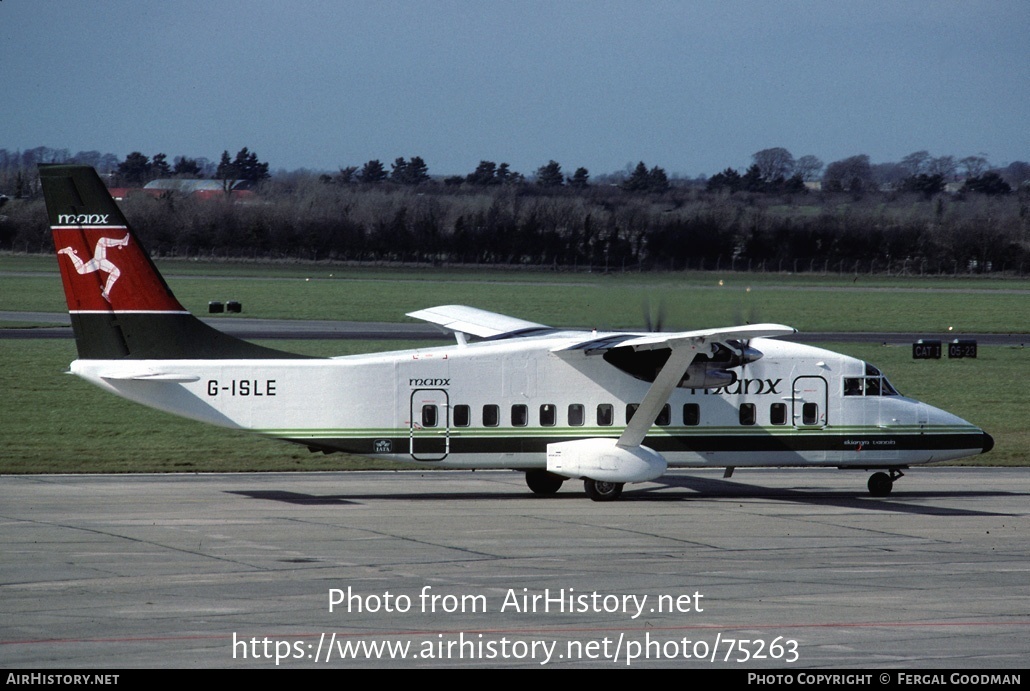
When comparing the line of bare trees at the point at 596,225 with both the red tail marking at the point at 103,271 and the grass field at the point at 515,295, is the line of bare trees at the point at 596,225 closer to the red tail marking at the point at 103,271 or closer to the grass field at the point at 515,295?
the grass field at the point at 515,295

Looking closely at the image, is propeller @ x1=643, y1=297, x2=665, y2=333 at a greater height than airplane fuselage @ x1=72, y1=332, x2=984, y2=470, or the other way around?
propeller @ x1=643, y1=297, x2=665, y2=333

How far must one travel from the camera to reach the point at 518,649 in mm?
14984

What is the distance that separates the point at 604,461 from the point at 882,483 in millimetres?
6577

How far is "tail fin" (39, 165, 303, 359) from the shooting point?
26.0m

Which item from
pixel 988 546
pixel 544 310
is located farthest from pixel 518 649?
pixel 544 310

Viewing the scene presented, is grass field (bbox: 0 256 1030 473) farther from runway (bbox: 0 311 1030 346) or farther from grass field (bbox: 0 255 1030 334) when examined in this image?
runway (bbox: 0 311 1030 346)

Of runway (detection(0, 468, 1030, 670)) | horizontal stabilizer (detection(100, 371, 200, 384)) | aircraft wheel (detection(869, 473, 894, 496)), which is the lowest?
aircraft wheel (detection(869, 473, 894, 496))

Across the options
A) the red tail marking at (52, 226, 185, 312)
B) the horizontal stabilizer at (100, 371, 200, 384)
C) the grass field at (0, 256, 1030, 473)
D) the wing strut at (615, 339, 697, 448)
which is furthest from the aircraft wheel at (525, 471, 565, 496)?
the red tail marking at (52, 226, 185, 312)

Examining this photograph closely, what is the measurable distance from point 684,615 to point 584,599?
156 cm

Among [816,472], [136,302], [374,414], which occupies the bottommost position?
[816,472]

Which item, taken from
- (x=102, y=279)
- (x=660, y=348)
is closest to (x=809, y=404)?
(x=660, y=348)

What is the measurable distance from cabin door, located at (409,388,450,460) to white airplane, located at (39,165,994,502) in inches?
1.1

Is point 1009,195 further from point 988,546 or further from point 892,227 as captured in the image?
point 988,546

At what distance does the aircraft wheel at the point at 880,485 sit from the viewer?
94.0 ft
